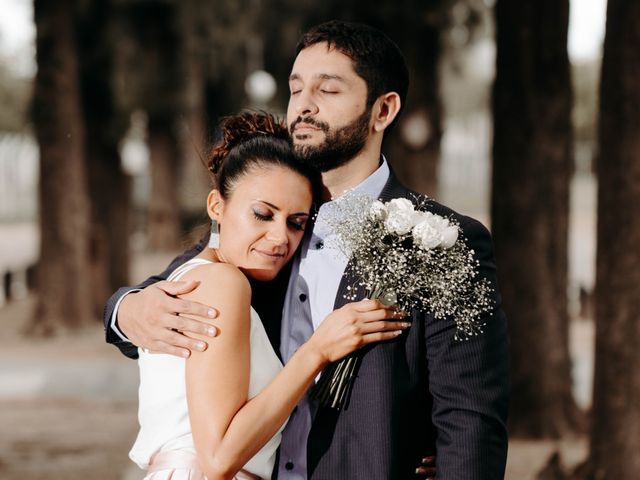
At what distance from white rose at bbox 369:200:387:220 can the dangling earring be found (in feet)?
2.25

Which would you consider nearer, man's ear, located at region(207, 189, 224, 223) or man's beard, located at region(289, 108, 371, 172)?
man's beard, located at region(289, 108, 371, 172)

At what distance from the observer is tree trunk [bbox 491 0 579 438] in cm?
782

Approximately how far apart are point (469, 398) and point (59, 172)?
12.0 meters

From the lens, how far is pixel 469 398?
287cm

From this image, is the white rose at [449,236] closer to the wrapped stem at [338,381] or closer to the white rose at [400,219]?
the white rose at [400,219]

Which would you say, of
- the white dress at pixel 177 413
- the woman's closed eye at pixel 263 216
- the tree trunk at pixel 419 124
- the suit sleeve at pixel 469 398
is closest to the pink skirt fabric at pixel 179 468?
the white dress at pixel 177 413

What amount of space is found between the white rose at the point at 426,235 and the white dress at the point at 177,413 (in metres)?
0.63

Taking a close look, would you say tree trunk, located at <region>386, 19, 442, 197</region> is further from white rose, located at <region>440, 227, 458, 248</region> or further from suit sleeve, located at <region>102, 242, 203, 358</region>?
white rose, located at <region>440, 227, 458, 248</region>

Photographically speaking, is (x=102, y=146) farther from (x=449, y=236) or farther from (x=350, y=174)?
(x=449, y=236)

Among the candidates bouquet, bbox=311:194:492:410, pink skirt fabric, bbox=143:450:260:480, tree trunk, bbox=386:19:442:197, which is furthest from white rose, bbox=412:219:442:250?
tree trunk, bbox=386:19:442:197

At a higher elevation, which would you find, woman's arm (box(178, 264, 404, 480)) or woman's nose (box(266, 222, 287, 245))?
woman's nose (box(266, 222, 287, 245))

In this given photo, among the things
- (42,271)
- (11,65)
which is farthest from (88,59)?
(11,65)

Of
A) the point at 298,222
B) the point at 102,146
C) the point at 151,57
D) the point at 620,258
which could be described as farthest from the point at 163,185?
the point at 298,222

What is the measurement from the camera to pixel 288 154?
10.5ft
